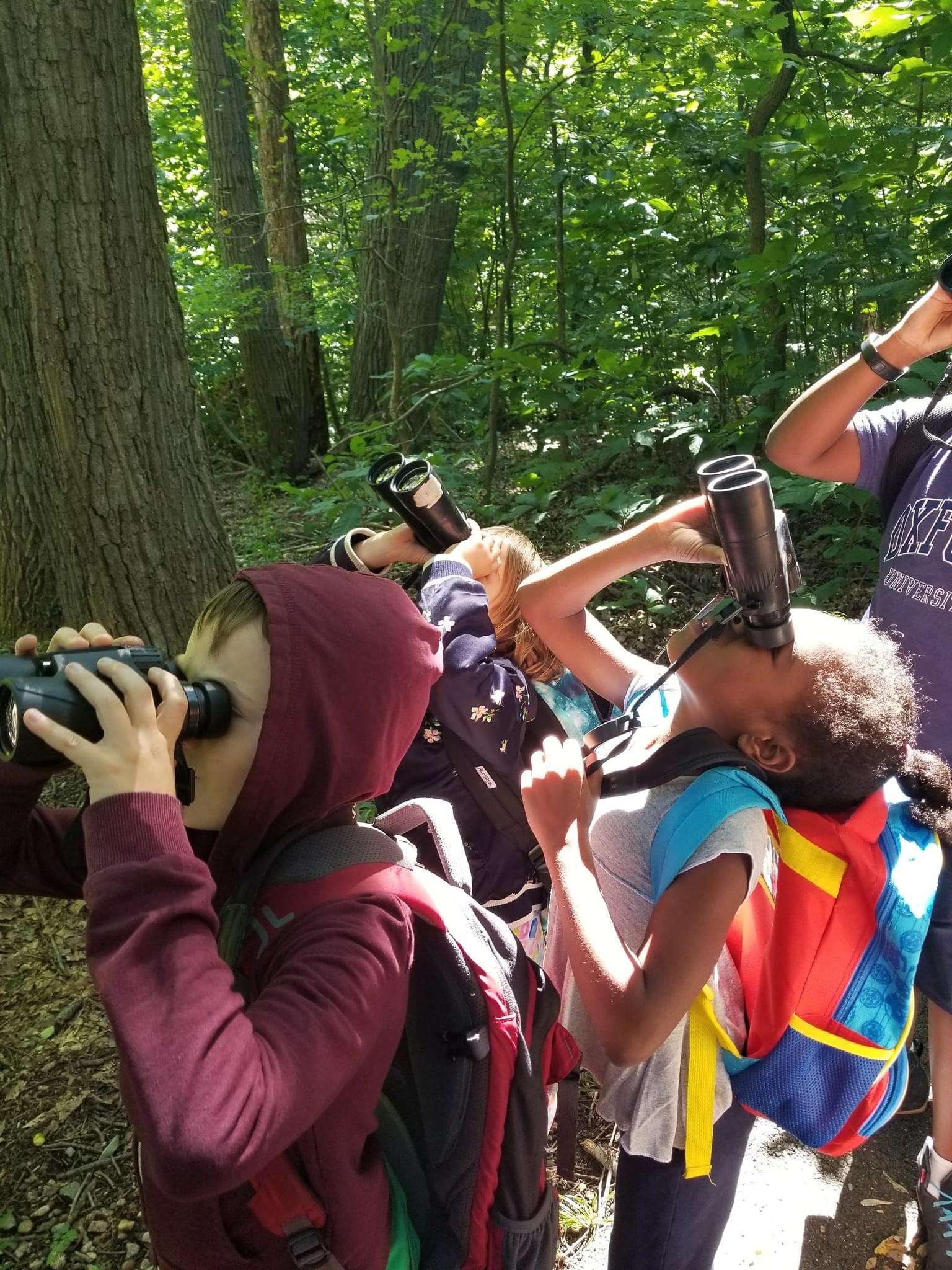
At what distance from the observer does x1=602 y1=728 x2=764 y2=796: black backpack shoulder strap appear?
53.8 inches

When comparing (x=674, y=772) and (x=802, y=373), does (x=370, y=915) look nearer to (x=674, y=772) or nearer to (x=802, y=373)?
(x=674, y=772)

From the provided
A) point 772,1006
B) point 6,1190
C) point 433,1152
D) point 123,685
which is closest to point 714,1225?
point 772,1006

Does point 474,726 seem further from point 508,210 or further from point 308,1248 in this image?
point 508,210

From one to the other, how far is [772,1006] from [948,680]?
2.95 ft

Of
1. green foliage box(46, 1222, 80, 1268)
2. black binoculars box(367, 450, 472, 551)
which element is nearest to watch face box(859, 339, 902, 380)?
black binoculars box(367, 450, 472, 551)

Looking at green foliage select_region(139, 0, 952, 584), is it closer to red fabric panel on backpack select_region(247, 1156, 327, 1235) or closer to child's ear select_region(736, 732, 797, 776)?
child's ear select_region(736, 732, 797, 776)

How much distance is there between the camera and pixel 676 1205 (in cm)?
156

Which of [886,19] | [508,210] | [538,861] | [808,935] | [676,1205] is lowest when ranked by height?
[676,1205]

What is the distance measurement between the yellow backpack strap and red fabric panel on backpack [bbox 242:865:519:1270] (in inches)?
14.5

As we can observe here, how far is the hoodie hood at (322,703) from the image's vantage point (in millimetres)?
1137

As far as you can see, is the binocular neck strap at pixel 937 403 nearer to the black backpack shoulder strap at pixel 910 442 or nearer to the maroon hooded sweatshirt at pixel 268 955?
the black backpack shoulder strap at pixel 910 442

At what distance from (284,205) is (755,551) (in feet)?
23.6

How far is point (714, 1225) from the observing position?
1.63m

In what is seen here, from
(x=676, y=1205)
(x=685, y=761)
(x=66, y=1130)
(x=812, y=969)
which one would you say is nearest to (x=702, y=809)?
(x=685, y=761)
